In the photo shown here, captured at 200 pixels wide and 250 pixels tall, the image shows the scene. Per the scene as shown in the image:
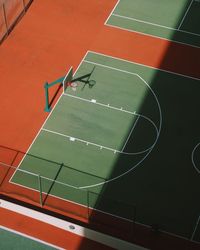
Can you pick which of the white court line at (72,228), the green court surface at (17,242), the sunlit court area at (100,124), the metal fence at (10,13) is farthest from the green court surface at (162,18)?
the green court surface at (17,242)

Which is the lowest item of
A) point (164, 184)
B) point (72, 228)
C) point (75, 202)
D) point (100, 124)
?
point (72, 228)

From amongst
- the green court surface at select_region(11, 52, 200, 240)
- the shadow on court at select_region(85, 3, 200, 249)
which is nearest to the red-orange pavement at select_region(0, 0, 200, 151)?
the green court surface at select_region(11, 52, 200, 240)

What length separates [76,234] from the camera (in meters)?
26.2

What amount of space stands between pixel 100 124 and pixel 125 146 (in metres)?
1.94

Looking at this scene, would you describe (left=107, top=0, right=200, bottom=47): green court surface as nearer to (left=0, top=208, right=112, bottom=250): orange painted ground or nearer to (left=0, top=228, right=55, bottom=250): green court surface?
(left=0, top=208, right=112, bottom=250): orange painted ground

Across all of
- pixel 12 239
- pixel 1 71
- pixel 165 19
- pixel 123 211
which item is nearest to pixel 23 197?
pixel 12 239

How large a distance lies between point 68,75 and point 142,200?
26.1ft

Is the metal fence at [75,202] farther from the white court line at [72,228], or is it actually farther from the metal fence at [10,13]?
the metal fence at [10,13]

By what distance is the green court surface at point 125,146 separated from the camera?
27000 mm

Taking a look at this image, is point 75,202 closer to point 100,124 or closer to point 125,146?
point 125,146

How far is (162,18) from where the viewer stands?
37.0 m

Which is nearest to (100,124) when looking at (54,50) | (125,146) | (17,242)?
(125,146)

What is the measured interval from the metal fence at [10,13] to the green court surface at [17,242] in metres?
13.2

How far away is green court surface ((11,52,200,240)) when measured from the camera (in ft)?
88.6
